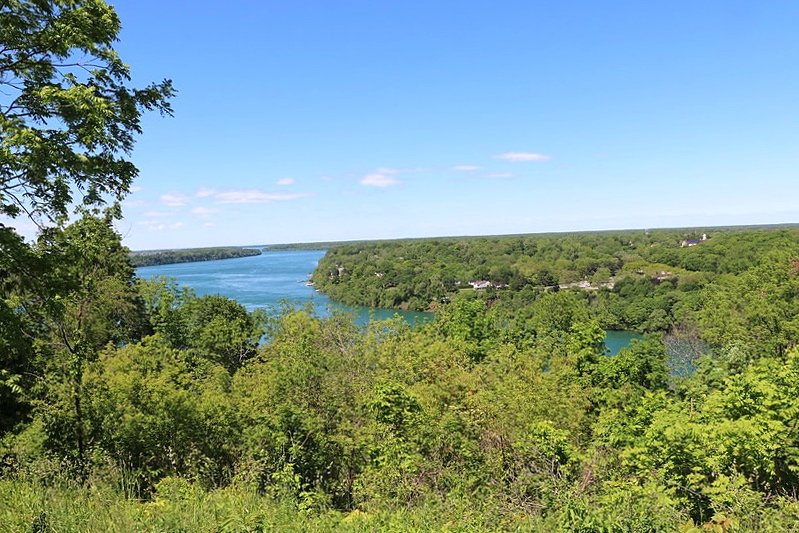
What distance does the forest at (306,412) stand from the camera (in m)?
5.21

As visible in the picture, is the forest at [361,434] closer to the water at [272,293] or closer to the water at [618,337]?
the water at [272,293]

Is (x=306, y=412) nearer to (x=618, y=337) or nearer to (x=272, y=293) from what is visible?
(x=618, y=337)

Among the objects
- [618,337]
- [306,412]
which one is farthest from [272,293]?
[306,412]

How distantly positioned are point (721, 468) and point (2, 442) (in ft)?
41.9

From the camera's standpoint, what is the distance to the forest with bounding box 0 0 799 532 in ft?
17.1

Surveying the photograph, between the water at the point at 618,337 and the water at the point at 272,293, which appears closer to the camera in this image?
the water at the point at 272,293

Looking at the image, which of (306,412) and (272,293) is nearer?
(306,412)

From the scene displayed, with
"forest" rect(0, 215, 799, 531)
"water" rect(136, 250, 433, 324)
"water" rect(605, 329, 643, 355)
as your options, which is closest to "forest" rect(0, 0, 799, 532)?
"forest" rect(0, 215, 799, 531)

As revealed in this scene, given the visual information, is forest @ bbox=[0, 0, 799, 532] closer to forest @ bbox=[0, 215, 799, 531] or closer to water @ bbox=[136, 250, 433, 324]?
forest @ bbox=[0, 215, 799, 531]

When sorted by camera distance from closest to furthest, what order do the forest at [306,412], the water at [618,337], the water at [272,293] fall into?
the forest at [306,412] → the water at [272,293] → the water at [618,337]

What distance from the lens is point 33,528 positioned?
14.2 feet

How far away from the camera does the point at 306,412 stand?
436 inches

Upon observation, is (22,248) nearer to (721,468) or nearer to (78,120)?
(78,120)

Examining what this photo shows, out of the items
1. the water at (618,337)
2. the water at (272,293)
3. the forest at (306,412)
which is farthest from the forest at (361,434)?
the water at (618,337)
